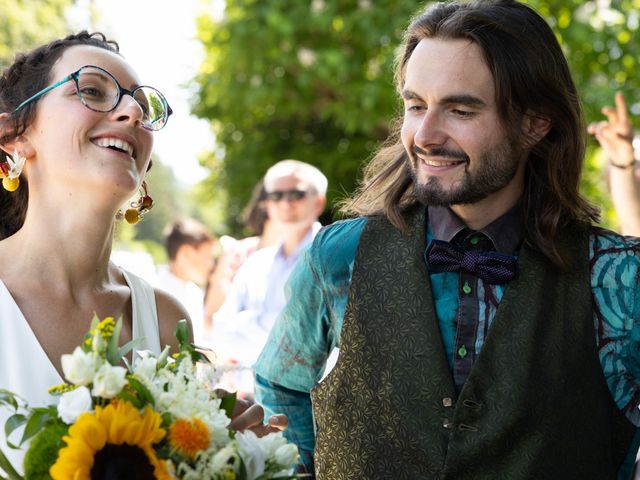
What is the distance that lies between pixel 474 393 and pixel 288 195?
429 cm

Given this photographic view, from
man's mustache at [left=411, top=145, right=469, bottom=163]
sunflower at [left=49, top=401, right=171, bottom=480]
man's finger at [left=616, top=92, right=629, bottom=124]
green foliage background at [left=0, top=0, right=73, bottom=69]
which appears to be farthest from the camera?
green foliage background at [left=0, top=0, right=73, bottom=69]

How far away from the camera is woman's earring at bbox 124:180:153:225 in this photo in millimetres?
3071

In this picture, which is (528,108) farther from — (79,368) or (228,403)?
(79,368)

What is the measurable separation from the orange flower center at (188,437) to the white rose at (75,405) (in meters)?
A: 0.19

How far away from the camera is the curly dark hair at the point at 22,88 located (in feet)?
9.13

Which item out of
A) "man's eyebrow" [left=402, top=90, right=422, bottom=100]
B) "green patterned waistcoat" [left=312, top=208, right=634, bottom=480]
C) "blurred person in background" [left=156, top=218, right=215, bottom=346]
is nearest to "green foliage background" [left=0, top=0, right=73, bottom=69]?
"blurred person in background" [left=156, top=218, right=215, bottom=346]

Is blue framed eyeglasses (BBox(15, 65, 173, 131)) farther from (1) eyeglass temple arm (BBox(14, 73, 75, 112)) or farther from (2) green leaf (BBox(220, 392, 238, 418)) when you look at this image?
(2) green leaf (BBox(220, 392, 238, 418))

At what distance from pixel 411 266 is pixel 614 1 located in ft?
19.5

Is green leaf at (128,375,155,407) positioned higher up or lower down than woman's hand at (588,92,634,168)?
lower down

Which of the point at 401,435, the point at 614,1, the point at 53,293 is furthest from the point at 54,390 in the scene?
the point at 614,1

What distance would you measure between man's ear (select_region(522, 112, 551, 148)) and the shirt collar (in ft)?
0.75

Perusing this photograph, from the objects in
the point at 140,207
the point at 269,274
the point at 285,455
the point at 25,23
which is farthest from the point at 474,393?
the point at 25,23

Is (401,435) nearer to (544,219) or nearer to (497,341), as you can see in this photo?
(497,341)

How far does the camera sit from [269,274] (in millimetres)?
6422
